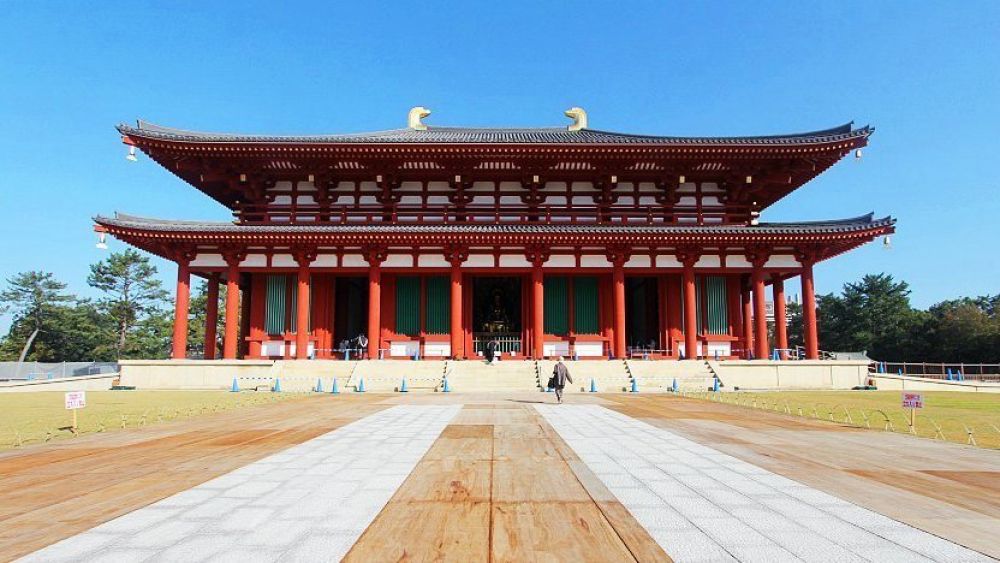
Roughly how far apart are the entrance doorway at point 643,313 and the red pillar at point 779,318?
5.08 m

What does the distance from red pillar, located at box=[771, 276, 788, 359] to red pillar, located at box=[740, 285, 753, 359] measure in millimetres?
1071

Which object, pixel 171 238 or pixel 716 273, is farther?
pixel 716 273

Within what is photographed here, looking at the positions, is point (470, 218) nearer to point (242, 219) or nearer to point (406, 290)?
point (406, 290)

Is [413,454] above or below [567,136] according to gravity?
below

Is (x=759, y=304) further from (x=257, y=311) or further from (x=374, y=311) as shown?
(x=257, y=311)

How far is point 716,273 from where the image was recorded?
22781mm

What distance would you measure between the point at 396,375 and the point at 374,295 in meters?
3.92

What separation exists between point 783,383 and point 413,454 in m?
18.8

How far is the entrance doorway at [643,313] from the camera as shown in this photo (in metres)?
24.7

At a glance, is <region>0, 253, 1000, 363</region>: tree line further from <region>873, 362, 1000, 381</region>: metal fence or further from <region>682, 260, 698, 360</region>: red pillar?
<region>682, 260, 698, 360</region>: red pillar

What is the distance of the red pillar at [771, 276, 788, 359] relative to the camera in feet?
72.8

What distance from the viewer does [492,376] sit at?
19.1 metres

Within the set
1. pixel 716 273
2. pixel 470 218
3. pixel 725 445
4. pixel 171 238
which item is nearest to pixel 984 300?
pixel 716 273

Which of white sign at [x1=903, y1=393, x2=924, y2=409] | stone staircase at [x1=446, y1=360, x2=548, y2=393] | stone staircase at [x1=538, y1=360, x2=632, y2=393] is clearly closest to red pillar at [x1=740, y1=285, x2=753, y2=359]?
stone staircase at [x1=538, y1=360, x2=632, y2=393]
